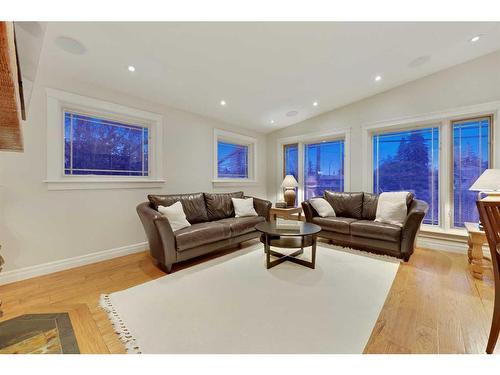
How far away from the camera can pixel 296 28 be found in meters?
2.19

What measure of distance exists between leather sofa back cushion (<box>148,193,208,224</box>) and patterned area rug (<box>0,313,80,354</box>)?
1.57 metres

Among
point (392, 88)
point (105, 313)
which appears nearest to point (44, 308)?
point (105, 313)

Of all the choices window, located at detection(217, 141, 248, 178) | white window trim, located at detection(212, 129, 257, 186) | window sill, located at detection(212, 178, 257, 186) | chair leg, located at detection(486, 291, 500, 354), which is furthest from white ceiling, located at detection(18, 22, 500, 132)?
A: chair leg, located at detection(486, 291, 500, 354)

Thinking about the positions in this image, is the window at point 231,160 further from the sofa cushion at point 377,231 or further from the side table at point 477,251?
the side table at point 477,251

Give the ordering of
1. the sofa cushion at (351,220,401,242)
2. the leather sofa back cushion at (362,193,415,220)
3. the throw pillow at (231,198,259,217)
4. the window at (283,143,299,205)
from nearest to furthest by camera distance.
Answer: the sofa cushion at (351,220,401,242)
the leather sofa back cushion at (362,193,415,220)
the throw pillow at (231,198,259,217)
the window at (283,143,299,205)

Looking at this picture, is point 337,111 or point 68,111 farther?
point 337,111

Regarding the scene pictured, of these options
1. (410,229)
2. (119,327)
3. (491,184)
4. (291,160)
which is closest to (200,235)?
(119,327)

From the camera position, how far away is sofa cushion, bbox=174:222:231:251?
2531 millimetres

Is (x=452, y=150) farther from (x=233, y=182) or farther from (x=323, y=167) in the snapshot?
(x=233, y=182)

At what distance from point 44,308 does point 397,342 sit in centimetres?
271

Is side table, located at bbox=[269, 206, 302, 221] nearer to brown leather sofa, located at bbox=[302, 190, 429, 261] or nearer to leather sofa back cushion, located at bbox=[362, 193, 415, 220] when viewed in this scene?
brown leather sofa, located at bbox=[302, 190, 429, 261]

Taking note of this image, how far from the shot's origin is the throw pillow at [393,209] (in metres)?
3.07

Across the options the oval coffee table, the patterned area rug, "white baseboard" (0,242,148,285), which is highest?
the oval coffee table
